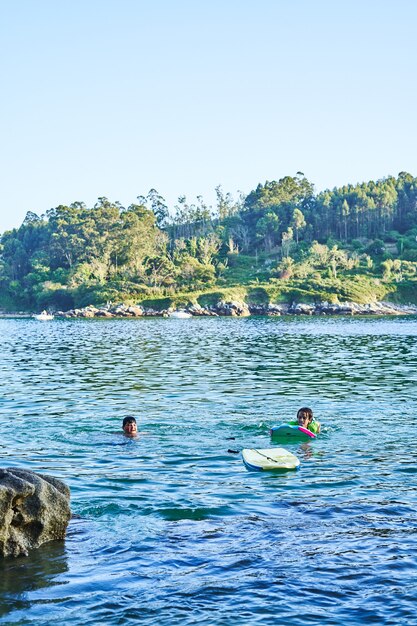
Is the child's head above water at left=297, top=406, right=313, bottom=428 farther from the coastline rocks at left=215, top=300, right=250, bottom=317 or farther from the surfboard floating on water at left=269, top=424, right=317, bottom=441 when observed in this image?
the coastline rocks at left=215, top=300, right=250, bottom=317

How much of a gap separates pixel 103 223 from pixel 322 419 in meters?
151

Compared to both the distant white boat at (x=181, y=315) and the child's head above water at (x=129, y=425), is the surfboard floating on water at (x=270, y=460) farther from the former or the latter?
the distant white boat at (x=181, y=315)

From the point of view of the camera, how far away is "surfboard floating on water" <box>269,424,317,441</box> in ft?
73.7

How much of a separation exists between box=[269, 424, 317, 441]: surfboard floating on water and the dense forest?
119 m

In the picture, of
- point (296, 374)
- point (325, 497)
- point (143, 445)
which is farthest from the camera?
point (296, 374)

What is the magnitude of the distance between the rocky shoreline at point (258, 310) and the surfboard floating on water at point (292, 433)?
10960 centimetres

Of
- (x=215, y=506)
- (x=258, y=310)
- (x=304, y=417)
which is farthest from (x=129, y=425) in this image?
(x=258, y=310)

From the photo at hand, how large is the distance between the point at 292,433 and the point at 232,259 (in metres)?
159

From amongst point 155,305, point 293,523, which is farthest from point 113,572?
point 155,305

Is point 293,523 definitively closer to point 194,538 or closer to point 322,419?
point 194,538

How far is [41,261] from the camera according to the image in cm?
18375

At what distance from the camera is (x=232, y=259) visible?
18075 cm

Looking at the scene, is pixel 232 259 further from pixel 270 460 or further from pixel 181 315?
pixel 270 460

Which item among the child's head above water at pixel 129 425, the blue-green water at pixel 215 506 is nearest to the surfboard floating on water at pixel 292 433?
the blue-green water at pixel 215 506
